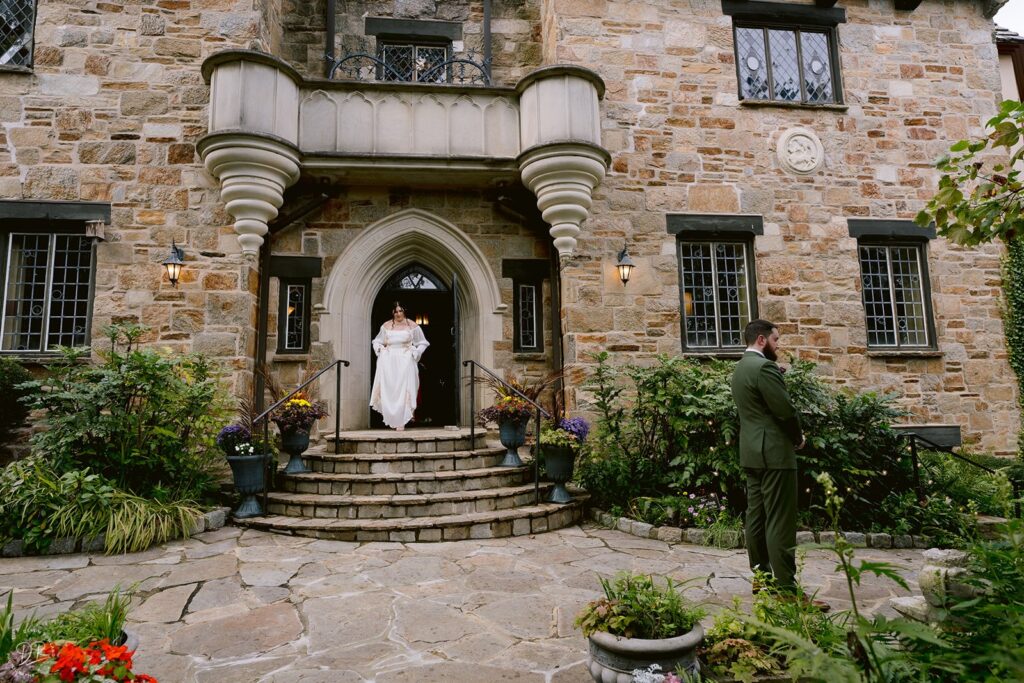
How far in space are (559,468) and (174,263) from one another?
5.31m

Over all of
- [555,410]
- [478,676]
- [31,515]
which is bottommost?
[478,676]

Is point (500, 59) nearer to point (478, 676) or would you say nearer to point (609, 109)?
point (609, 109)

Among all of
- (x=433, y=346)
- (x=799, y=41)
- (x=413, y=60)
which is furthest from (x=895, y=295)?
(x=413, y=60)

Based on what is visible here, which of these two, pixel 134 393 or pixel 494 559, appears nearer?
pixel 494 559

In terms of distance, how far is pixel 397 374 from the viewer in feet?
26.7

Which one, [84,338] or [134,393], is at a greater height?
[84,338]

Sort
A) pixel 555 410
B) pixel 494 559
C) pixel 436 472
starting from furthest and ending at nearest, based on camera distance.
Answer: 1. pixel 555 410
2. pixel 436 472
3. pixel 494 559

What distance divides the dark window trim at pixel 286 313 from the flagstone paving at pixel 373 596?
2777 millimetres

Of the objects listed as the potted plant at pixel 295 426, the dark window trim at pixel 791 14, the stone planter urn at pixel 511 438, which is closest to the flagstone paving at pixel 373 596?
the potted plant at pixel 295 426

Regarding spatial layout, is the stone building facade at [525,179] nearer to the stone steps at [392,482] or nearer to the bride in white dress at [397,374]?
the bride in white dress at [397,374]

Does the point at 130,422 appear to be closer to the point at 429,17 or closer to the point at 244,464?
the point at 244,464

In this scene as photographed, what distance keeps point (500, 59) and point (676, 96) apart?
277cm

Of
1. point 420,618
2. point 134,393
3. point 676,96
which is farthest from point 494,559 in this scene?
point 676,96

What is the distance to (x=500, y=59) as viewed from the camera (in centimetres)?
914
